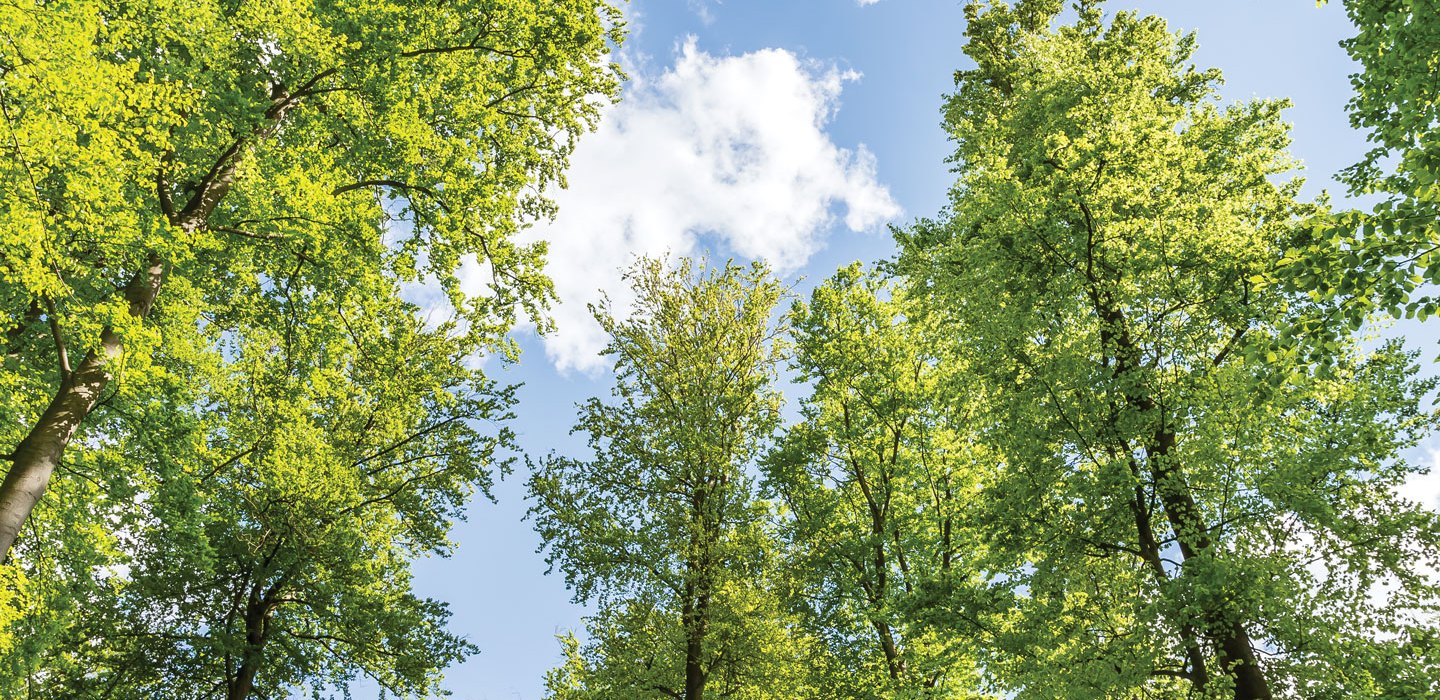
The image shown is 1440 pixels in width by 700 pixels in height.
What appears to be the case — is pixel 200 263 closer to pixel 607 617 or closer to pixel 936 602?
pixel 607 617

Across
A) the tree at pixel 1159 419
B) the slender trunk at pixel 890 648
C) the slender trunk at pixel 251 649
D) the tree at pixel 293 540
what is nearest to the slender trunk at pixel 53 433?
the tree at pixel 293 540

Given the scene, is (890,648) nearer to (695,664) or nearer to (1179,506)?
(695,664)

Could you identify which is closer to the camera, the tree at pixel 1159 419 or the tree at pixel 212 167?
the tree at pixel 212 167

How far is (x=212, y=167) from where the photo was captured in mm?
10148

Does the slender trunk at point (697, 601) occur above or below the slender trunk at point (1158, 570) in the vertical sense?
above

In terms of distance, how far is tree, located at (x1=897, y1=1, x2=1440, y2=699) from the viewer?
883cm

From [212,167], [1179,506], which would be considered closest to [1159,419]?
[1179,506]

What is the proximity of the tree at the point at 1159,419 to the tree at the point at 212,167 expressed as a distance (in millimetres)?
8375

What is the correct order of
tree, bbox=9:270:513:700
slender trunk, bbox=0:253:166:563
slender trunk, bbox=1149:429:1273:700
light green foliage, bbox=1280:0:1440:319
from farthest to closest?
tree, bbox=9:270:513:700 < slender trunk, bbox=1149:429:1273:700 < slender trunk, bbox=0:253:166:563 < light green foliage, bbox=1280:0:1440:319

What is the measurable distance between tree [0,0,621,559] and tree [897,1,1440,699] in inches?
330

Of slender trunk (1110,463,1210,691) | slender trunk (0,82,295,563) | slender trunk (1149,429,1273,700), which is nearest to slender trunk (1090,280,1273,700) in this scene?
slender trunk (1149,429,1273,700)

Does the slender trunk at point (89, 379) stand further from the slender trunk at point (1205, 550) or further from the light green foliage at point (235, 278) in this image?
the slender trunk at point (1205, 550)

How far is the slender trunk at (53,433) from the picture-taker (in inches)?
307

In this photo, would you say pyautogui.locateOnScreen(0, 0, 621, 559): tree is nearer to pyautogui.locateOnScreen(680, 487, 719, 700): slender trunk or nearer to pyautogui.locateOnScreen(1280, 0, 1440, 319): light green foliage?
pyautogui.locateOnScreen(680, 487, 719, 700): slender trunk
